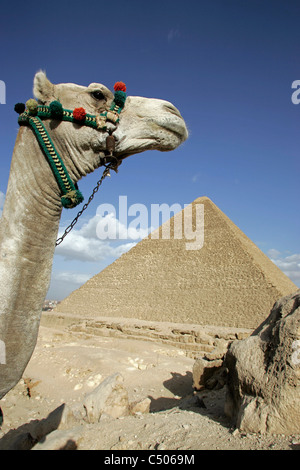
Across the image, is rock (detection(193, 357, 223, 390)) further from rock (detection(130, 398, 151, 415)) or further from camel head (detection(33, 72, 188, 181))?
camel head (detection(33, 72, 188, 181))

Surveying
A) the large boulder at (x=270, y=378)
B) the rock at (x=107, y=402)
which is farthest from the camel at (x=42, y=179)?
the rock at (x=107, y=402)

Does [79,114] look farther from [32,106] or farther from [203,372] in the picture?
[203,372]

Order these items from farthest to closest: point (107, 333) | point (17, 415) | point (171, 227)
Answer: point (171, 227) < point (107, 333) < point (17, 415)

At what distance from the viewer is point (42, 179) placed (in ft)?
5.42

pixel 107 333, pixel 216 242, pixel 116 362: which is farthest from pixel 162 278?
pixel 116 362

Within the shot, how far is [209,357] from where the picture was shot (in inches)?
247

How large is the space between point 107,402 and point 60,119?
2.99 meters

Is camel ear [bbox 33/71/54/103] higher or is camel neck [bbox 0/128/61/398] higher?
camel ear [bbox 33/71/54/103]

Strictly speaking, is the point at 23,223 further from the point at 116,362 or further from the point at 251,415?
the point at 116,362

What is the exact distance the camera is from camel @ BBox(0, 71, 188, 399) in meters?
A: 1.50

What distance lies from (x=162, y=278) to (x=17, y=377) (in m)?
53.1

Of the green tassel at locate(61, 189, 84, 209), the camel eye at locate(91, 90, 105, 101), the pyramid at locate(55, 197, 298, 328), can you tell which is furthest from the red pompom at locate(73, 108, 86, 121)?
the pyramid at locate(55, 197, 298, 328)

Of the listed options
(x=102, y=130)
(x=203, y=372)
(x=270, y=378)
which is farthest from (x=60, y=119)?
(x=203, y=372)

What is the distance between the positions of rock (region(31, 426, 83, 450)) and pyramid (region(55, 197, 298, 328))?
35.0 m
